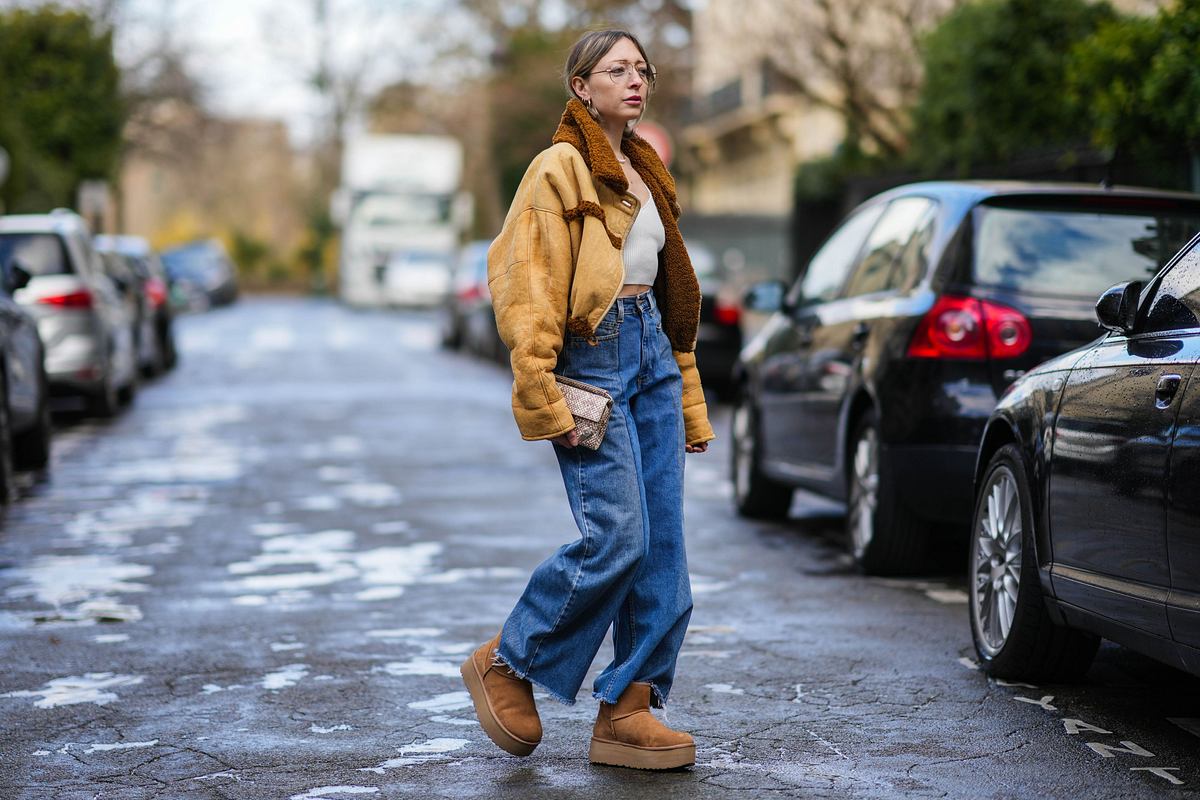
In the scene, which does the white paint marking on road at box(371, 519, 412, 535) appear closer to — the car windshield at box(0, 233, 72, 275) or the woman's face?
the woman's face

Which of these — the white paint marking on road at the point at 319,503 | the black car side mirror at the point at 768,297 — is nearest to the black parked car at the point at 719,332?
the white paint marking on road at the point at 319,503

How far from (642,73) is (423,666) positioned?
7.44ft

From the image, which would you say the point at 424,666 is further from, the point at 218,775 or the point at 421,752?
the point at 218,775

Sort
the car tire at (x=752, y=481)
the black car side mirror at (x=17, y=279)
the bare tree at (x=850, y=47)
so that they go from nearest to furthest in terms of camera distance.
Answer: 1. the car tire at (x=752, y=481)
2. the black car side mirror at (x=17, y=279)
3. the bare tree at (x=850, y=47)

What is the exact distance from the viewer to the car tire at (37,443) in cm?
1295

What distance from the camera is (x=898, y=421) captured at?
319 inches

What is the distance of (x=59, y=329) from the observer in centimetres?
1582

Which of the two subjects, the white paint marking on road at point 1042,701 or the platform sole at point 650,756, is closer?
the platform sole at point 650,756

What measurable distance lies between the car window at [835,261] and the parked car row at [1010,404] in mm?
16

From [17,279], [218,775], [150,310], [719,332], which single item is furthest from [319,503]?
[150,310]

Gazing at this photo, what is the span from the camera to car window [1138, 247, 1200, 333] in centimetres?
534

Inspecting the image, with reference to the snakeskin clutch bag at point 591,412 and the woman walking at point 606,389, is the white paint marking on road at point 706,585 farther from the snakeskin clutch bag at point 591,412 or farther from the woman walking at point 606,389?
the snakeskin clutch bag at point 591,412

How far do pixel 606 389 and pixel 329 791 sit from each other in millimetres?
1184

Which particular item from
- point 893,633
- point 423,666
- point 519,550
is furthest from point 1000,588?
point 519,550
